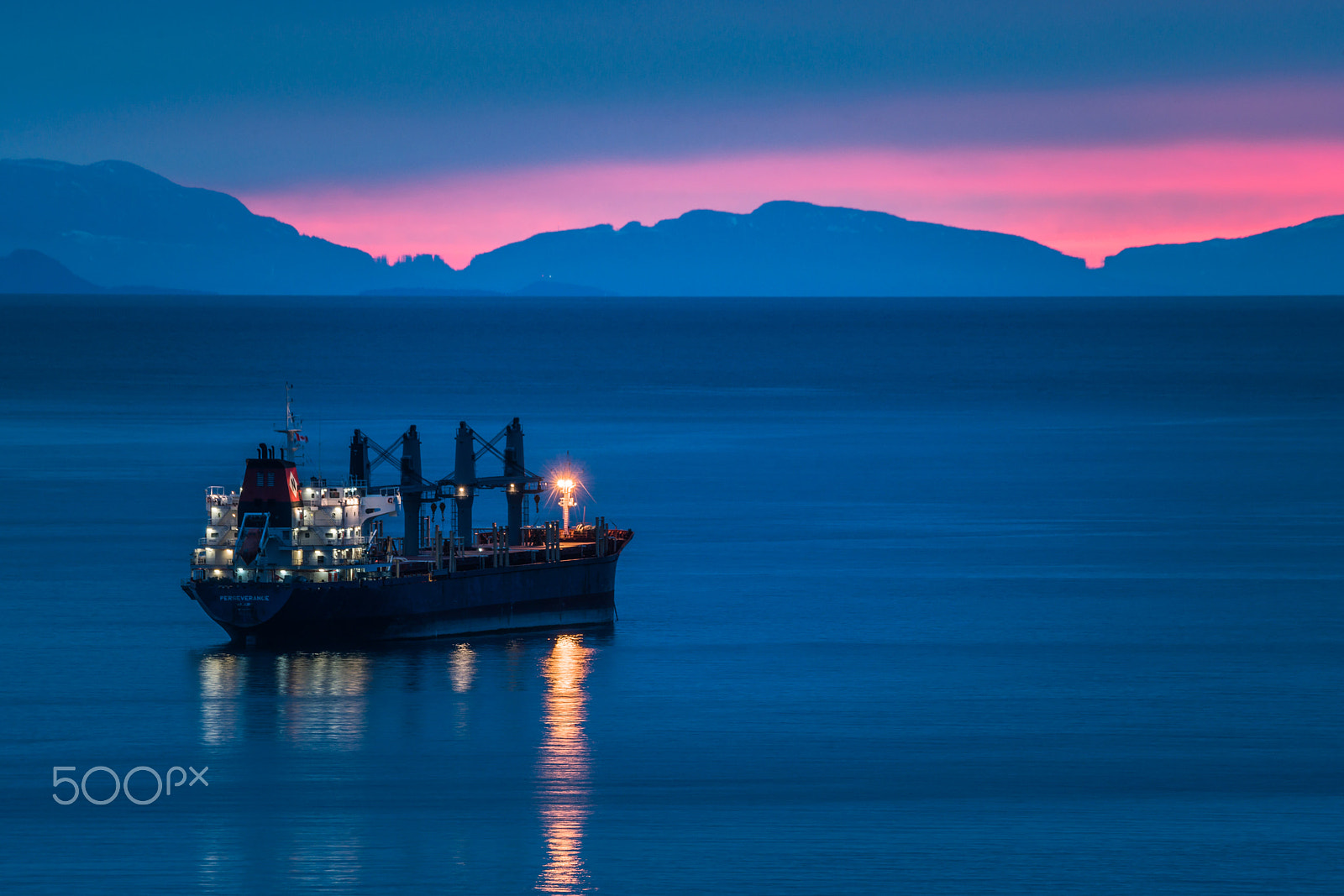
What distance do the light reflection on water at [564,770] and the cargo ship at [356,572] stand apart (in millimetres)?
3227

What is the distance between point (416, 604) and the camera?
206 feet

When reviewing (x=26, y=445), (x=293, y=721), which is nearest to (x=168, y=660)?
(x=293, y=721)

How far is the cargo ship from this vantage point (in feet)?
201

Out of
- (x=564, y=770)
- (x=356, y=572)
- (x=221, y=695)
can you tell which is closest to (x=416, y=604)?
(x=356, y=572)

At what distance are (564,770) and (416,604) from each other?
1624 centimetres

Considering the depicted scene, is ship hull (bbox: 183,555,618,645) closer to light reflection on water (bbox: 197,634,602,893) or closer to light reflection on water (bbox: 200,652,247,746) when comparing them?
light reflection on water (bbox: 197,634,602,893)

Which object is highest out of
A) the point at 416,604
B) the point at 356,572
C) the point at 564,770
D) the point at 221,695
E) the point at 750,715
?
the point at 356,572

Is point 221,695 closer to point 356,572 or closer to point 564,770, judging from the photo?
point 356,572

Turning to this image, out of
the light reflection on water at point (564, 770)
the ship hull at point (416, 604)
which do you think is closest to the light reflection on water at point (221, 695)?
the ship hull at point (416, 604)

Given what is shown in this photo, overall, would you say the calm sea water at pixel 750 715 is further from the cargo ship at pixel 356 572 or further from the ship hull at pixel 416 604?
the cargo ship at pixel 356 572

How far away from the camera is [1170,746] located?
50062 mm

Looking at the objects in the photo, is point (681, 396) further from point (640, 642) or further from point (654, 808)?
point (654, 808)

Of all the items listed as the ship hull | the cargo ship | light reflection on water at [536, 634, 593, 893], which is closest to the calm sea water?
light reflection on water at [536, 634, 593, 893]

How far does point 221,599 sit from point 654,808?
22.2 metres
